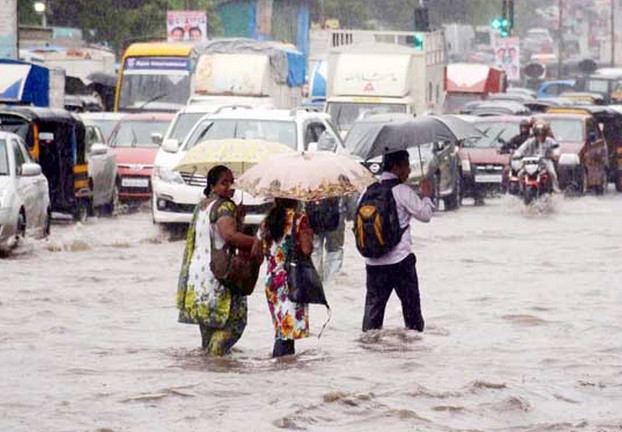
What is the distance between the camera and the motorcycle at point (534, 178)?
31641mm

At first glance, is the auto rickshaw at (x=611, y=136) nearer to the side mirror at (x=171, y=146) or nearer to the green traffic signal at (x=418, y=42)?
the green traffic signal at (x=418, y=42)

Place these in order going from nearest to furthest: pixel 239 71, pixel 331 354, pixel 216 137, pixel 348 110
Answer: pixel 331 354 < pixel 216 137 < pixel 348 110 < pixel 239 71

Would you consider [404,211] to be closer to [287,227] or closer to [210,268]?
[287,227]

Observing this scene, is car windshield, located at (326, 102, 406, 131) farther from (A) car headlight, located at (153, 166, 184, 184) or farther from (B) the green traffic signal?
(A) car headlight, located at (153, 166, 184, 184)

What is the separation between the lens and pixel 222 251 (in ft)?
41.0

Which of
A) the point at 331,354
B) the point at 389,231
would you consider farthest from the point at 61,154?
the point at 389,231

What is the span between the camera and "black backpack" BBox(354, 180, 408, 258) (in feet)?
44.4

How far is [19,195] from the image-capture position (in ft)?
73.3

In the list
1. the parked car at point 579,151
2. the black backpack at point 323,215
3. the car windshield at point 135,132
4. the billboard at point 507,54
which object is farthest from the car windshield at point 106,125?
the billboard at point 507,54

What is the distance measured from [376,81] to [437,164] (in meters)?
5.89

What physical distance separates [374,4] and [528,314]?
262 ft

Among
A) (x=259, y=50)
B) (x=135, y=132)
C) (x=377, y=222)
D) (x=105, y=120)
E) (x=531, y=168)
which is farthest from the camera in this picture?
(x=259, y=50)

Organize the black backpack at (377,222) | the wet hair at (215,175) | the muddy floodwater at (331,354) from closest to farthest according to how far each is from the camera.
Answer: the muddy floodwater at (331,354) < the wet hair at (215,175) < the black backpack at (377,222)

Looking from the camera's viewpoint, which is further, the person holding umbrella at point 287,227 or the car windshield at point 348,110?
the car windshield at point 348,110
